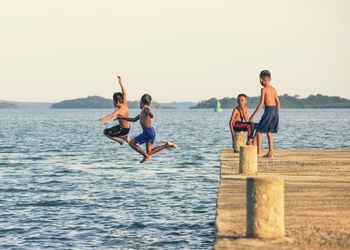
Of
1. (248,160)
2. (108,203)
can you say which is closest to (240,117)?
(248,160)

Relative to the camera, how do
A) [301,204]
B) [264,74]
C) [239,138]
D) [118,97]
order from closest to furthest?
1. [301,204]
2. [118,97]
3. [264,74]
4. [239,138]

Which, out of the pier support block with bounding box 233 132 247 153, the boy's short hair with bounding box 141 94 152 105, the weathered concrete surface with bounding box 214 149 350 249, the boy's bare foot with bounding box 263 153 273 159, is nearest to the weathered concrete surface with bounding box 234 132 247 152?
the pier support block with bounding box 233 132 247 153

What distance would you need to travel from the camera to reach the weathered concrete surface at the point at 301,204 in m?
10.3

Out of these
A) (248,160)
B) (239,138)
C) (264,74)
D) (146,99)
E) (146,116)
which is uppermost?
(264,74)

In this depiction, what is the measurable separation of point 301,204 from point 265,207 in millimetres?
3346

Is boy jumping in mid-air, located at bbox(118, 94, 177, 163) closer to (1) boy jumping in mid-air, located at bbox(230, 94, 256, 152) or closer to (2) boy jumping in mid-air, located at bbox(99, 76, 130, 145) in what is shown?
(2) boy jumping in mid-air, located at bbox(99, 76, 130, 145)

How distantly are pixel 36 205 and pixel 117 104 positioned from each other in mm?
13272

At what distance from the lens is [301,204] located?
13.6 meters

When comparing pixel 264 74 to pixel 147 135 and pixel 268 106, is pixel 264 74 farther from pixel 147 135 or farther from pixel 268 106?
pixel 147 135

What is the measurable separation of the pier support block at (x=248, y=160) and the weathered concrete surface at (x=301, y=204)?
0.28 metres

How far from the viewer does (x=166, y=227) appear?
23578mm

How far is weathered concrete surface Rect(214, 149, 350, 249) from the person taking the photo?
10328 mm

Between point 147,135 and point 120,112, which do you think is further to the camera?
point 147,135

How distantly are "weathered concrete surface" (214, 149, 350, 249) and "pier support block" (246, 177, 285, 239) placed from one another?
0.61 ft
